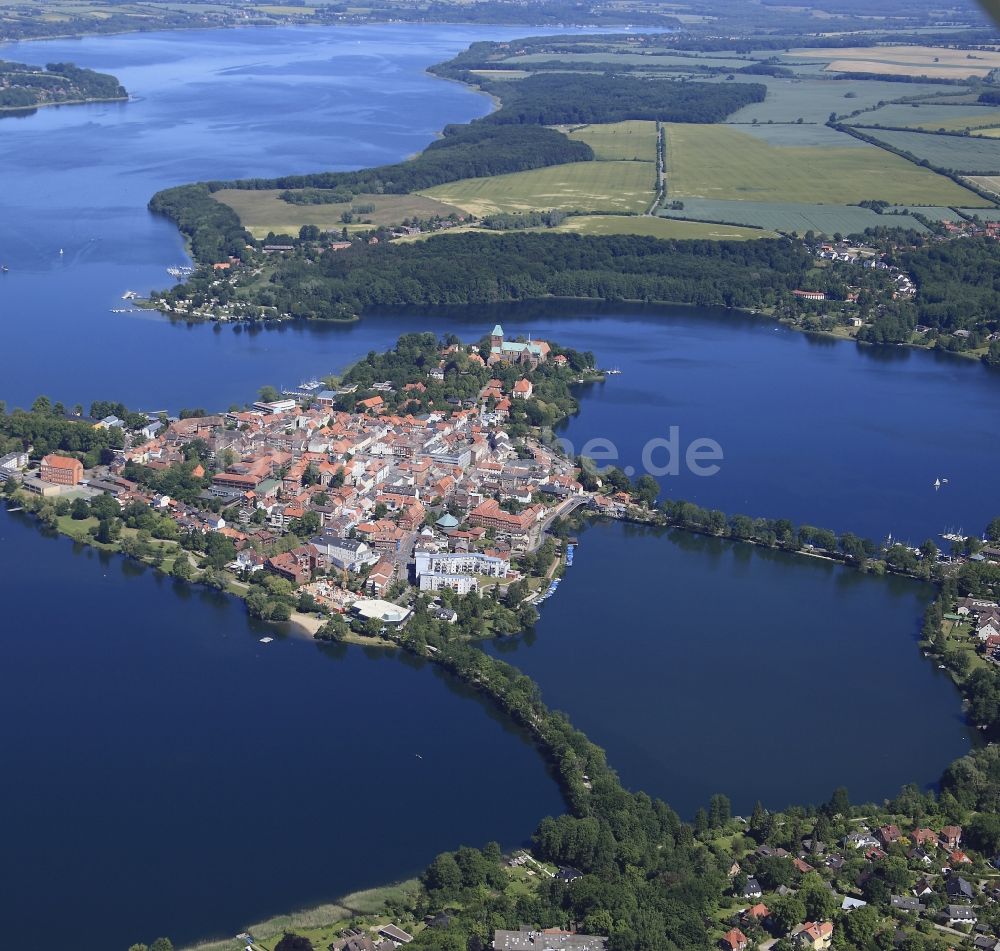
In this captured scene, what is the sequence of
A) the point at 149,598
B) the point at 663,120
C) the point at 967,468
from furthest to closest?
the point at 663,120 → the point at 967,468 → the point at 149,598

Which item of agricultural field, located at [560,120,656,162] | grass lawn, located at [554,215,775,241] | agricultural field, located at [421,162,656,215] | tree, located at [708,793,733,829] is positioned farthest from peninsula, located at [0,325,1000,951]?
agricultural field, located at [560,120,656,162]

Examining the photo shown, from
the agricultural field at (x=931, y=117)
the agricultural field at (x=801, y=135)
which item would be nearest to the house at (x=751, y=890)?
the agricultural field at (x=801, y=135)

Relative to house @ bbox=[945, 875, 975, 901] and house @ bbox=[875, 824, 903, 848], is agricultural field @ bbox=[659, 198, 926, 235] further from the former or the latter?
house @ bbox=[945, 875, 975, 901]

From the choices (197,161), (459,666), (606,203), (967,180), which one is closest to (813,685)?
(459,666)

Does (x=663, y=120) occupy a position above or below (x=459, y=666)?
above

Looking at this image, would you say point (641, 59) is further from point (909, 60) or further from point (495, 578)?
point (495, 578)

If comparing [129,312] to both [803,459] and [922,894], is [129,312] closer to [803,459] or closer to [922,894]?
[803,459]

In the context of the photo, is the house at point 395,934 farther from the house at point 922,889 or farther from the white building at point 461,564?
the white building at point 461,564
